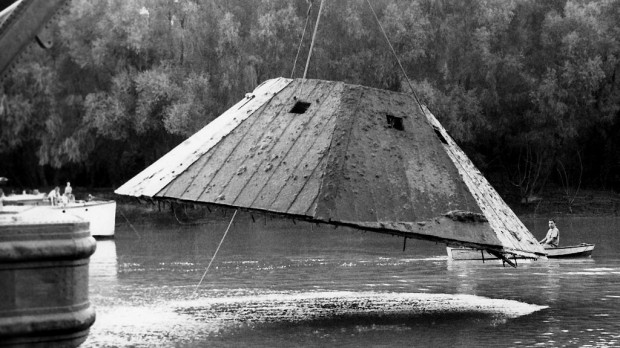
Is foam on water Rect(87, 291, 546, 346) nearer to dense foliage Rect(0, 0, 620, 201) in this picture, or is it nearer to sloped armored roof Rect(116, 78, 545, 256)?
sloped armored roof Rect(116, 78, 545, 256)

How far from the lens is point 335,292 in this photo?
988 inches

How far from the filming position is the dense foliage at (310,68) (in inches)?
2260

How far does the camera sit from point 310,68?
56938mm

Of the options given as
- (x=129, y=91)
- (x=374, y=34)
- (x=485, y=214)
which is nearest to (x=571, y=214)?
(x=374, y=34)

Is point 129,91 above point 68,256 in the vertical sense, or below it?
above

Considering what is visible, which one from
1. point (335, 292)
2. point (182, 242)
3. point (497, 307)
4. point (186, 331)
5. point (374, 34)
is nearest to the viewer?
point (186, 331)

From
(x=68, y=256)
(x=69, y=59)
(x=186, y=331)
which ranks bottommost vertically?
(x=186, y=331)

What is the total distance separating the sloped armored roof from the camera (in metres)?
18.2

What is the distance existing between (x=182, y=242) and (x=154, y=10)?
1877 centimetres

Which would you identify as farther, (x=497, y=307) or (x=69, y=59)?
(x=69, y=59)

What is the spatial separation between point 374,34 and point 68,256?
52.9 m

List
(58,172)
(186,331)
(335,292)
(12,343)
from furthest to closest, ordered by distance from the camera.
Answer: (58,172), (335,292), (186,331), (12,343)

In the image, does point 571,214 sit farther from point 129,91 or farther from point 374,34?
point 129,91

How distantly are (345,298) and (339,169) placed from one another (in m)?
5.76
